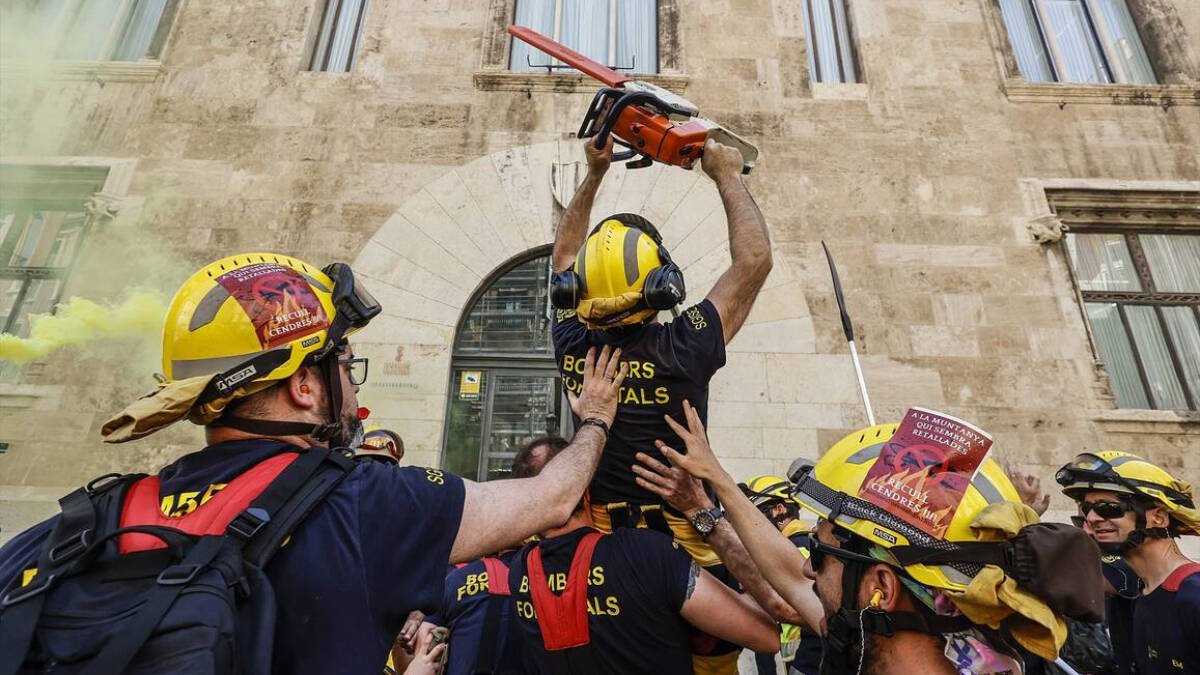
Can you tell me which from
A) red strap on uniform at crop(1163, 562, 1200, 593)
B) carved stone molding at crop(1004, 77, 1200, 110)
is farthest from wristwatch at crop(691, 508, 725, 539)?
carved stone molding at crop(1004, 77, 1200, 110)

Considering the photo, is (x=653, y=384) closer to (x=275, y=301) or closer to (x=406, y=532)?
(x=406, y=532)

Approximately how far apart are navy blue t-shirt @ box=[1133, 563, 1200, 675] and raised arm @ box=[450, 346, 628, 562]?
3.29 meters

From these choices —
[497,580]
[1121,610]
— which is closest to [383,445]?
[497,580]

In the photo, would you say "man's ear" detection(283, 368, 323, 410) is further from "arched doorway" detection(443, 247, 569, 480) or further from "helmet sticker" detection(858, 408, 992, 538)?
"arched doorway" detection(443, 247, 569, 480)

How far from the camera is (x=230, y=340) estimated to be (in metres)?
1.76

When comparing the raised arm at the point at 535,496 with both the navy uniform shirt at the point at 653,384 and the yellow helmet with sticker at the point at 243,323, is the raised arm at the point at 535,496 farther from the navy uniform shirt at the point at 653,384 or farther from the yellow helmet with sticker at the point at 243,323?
the yellow helmet with sticker at the point at 243,323

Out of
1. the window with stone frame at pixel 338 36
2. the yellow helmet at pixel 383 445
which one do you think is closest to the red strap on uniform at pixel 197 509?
the yellow helmet at pixel 383 445

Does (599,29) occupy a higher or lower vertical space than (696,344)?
higher

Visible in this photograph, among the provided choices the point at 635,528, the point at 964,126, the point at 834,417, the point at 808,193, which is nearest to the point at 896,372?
the point at 834,417

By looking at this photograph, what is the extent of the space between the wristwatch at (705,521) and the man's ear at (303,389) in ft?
4.81

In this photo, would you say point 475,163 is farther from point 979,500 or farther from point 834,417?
point 979,500

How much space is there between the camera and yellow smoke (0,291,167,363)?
6.02 meters

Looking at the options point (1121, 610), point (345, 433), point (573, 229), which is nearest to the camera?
point (345, 433)

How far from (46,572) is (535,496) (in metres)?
1.16
